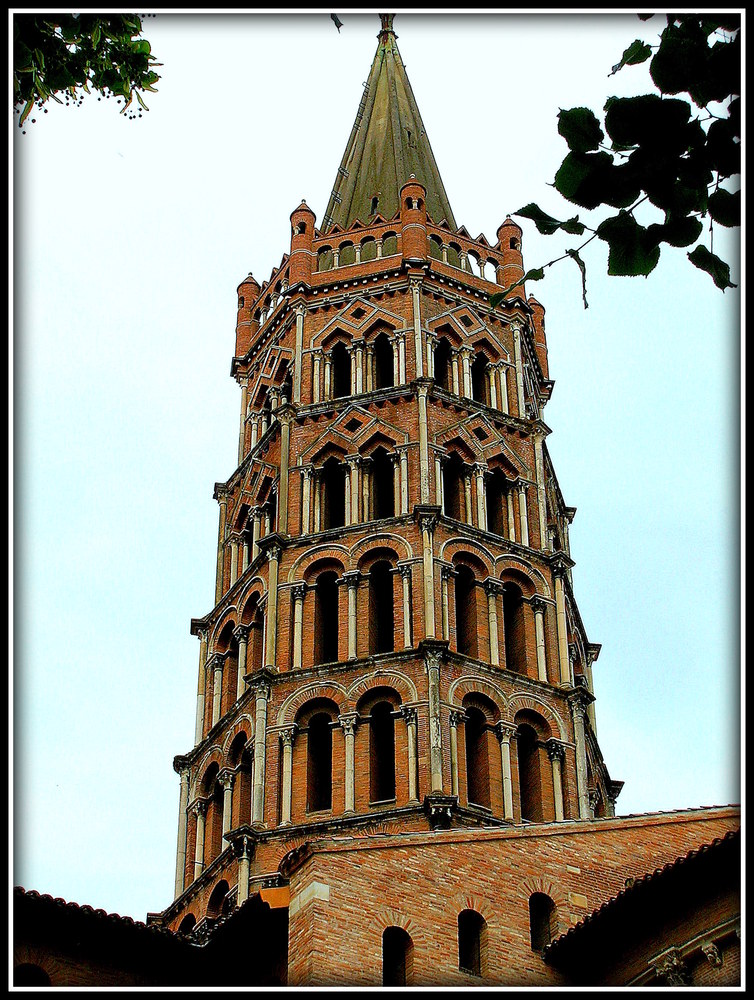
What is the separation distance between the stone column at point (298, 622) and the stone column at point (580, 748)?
A: 597cm

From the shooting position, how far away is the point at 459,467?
1622 inches

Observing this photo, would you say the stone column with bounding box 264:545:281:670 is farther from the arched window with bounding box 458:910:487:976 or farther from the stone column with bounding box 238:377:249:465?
the arched window with bounding box 458:910:487:976

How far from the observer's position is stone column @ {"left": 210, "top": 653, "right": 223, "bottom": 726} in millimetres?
39500

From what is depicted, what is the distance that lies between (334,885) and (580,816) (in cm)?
1337

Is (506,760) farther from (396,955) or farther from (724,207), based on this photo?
(724,207)

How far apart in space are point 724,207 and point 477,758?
26625mm

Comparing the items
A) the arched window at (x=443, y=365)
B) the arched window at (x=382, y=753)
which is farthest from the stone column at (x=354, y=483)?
the arched window at (x=382, y=753)

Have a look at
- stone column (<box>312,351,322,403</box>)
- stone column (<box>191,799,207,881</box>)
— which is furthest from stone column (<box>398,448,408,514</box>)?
stone column (<box>191,799,207,881</box>)

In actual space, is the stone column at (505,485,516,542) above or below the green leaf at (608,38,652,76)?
above

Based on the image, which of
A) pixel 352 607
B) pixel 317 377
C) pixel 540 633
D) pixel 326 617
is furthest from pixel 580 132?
pixel 317 377

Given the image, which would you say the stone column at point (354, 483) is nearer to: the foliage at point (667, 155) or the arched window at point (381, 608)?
the arched window at point (381, 608)

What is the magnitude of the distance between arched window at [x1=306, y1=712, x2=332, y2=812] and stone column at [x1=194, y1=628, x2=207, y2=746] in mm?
4155

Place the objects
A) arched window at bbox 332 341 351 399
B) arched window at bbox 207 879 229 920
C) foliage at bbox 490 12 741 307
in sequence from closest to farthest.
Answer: foliage at bbox 490 12 741 307, arched window at bbox 207 879 229 920, arched window at bbox 332 341 351 399

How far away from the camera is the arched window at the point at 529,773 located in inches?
1406
